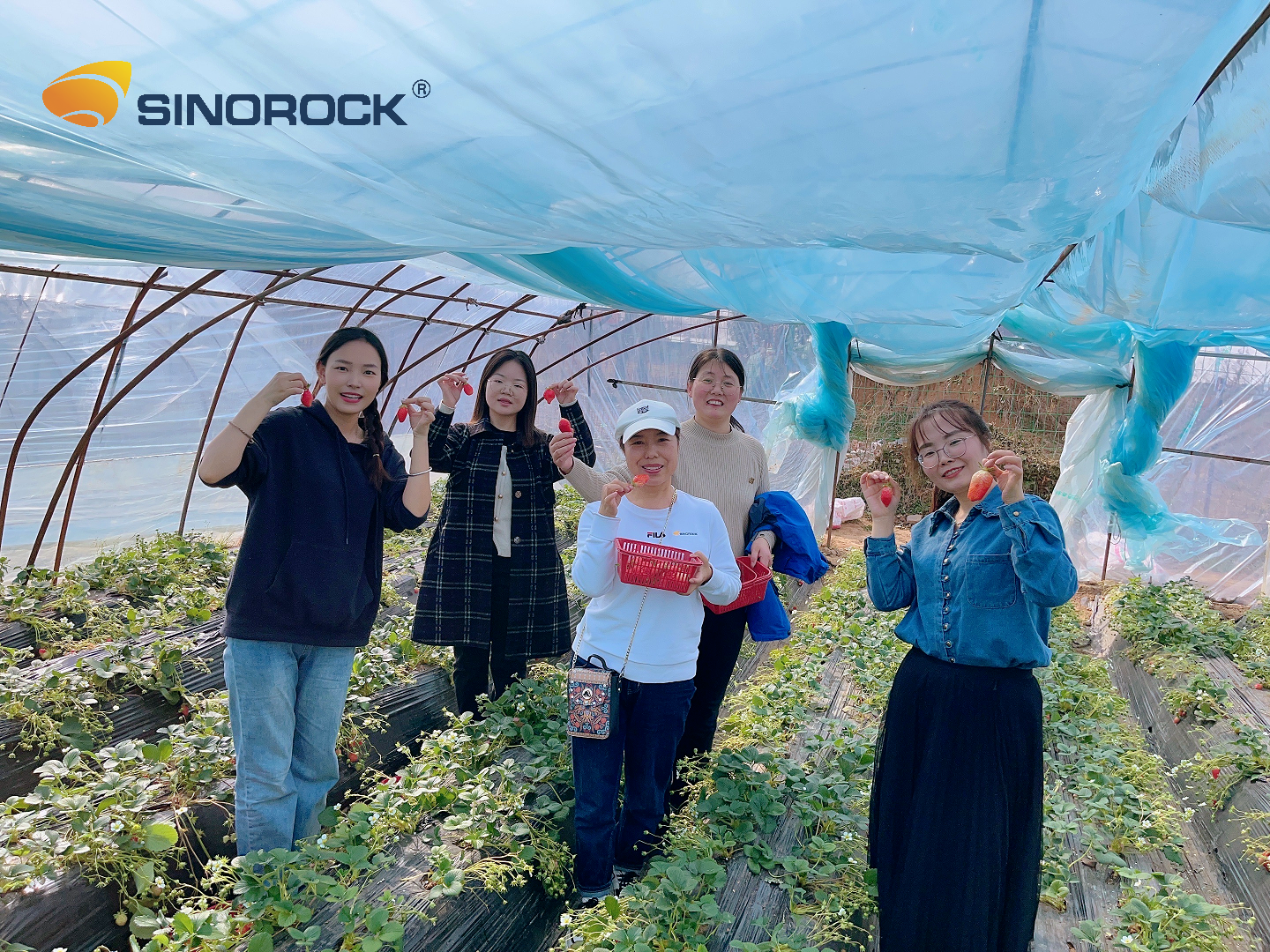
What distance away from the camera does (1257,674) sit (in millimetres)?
5281

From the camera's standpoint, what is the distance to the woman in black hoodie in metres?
2.38

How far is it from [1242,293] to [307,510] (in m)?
3.11

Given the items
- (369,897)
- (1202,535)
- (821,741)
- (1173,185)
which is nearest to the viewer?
(1173,185)

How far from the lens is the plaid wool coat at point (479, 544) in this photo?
3.41 m

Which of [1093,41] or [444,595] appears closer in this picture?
[1093,41]

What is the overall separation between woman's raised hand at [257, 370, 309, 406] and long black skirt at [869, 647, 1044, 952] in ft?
6.10

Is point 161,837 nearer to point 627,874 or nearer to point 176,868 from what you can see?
point 176,868

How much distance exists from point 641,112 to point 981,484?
4.12ft

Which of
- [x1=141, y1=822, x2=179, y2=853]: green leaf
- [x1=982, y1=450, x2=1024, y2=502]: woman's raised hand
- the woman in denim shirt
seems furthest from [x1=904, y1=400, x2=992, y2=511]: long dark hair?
[x1=141, y1=822, x2=179, y2=853]: green leaf

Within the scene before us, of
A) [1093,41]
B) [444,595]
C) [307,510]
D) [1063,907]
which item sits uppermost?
[1093,41]

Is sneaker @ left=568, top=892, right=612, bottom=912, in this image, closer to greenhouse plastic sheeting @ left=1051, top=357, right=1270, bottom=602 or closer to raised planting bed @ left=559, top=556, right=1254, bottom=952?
raised planting bed @ left=559, top=556, right=1254, bottom=952

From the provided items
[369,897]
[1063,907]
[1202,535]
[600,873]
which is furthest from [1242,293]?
[1202,535]

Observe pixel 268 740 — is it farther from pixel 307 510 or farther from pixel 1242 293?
pixel 1242 293

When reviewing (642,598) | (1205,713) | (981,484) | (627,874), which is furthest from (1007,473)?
(1205,713)
